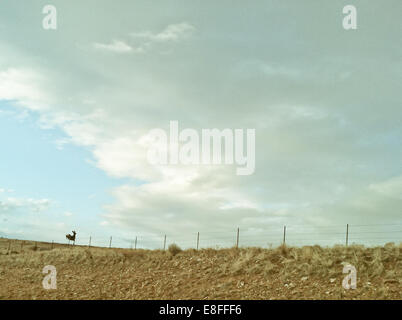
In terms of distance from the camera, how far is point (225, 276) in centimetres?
2291

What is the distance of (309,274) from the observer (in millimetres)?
20516

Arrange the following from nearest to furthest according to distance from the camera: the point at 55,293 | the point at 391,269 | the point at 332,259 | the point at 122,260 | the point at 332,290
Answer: the point at 332,290
the point at 391,269
the point at 332,259
the point at 55,293
the point at 122,260

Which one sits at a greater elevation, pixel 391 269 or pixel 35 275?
pixel 391 269

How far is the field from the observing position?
61.5ft

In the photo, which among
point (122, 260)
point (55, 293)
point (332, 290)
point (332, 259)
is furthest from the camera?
point (122, 260)

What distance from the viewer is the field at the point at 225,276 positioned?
61.5 ft
